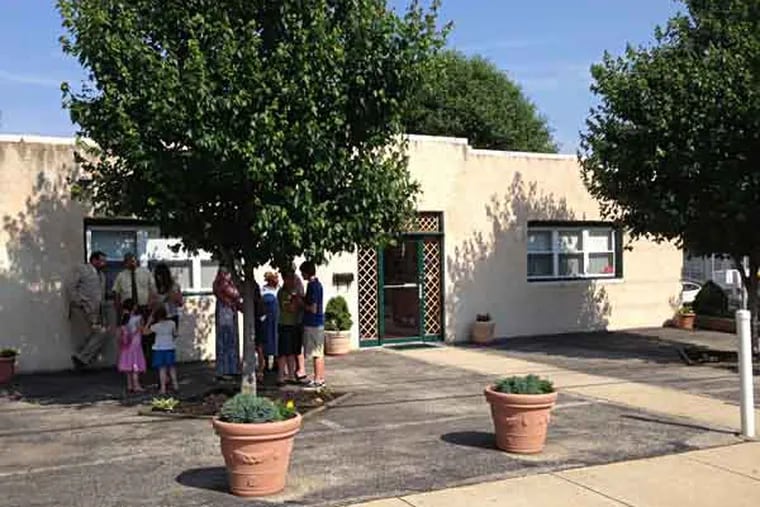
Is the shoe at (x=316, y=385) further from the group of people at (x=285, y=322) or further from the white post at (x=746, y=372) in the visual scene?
the white post at (x=746, y=372)

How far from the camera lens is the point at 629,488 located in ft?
21.2

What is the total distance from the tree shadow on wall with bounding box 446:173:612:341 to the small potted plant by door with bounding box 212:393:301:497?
1019 cm

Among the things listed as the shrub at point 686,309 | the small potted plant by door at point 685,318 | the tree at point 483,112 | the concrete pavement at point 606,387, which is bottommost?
the concrete pavement at point 606,387

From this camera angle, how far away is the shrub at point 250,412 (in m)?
6.25

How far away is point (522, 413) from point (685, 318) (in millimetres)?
12588

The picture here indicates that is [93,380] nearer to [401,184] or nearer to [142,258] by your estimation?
[142,258]

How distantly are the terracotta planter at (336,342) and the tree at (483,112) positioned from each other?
65.9ft

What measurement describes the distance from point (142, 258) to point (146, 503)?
7.82m

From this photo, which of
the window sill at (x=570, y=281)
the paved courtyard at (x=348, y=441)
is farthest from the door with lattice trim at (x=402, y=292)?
the paved courtyard at (x=348, y=441)

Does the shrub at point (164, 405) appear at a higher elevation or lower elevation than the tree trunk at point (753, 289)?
lower

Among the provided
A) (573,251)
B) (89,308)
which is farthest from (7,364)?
(573,251)

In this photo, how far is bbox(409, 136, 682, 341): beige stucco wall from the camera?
53.3 ft

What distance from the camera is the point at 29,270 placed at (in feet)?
41.0

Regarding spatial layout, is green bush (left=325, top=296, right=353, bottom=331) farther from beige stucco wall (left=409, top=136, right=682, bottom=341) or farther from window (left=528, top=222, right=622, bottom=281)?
window (left=528, top=222, right=622, bottom=281)
